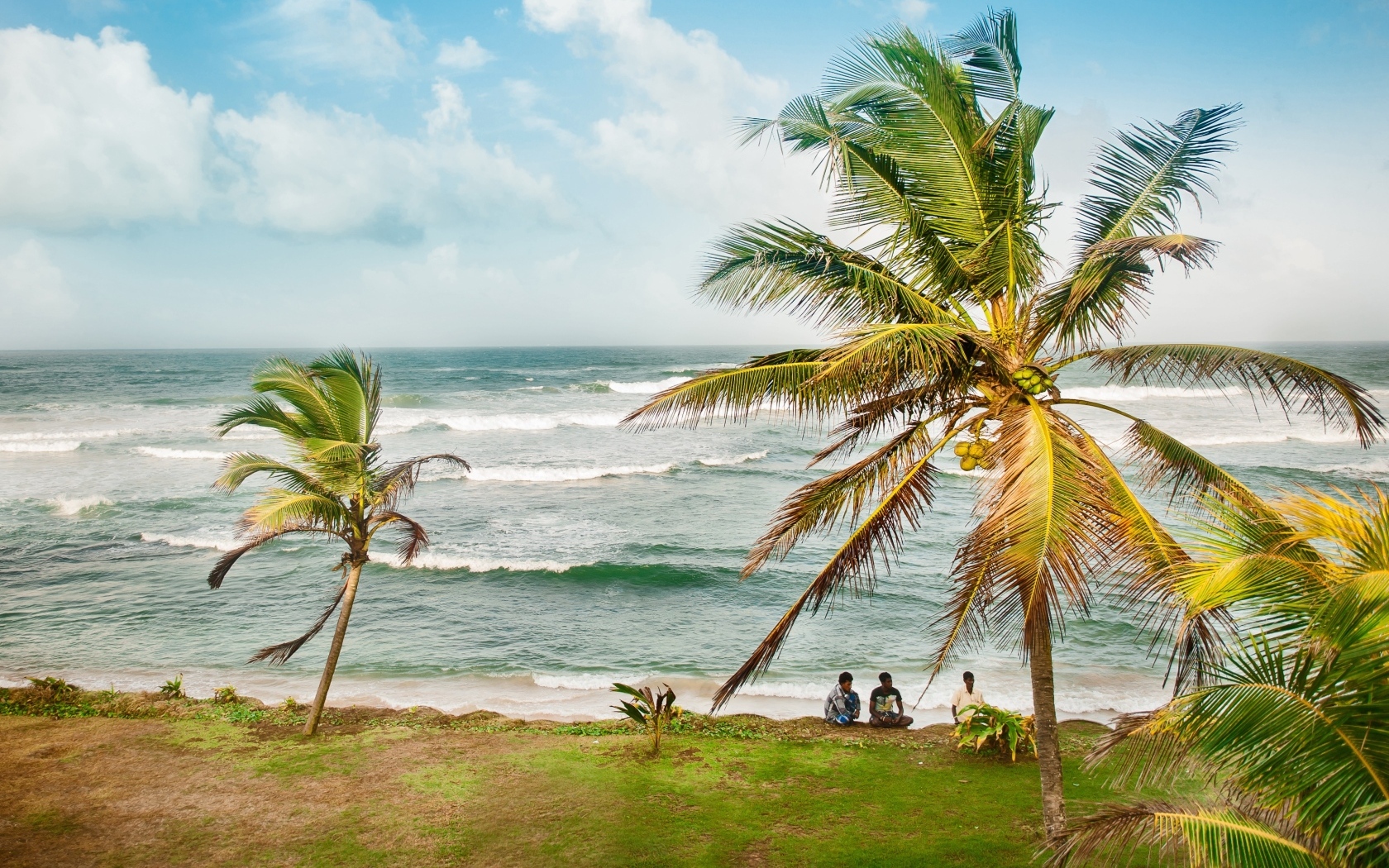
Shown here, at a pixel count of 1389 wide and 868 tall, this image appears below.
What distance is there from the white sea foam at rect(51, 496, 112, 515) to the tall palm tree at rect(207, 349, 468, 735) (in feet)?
60.7

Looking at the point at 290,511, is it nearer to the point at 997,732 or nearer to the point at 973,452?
the point at 973,452

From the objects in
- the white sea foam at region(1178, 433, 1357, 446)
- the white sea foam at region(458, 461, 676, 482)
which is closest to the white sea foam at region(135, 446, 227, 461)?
the white sea foam at region(458, 461, 676, 482)

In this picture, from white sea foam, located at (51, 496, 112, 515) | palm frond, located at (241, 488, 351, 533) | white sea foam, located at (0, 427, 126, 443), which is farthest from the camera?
white sea foam, located at (0, 427, 126, 443)

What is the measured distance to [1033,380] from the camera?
4.71 metres

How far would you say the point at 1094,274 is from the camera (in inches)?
175

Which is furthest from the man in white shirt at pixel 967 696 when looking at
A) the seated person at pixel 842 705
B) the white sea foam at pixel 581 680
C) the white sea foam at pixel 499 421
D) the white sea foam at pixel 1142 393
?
the white sea foam at pixel 1142 393

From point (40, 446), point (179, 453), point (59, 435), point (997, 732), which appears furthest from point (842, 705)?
point (59, 435)

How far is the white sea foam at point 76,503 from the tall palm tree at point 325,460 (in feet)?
60.7

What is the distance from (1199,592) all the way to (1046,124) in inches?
140

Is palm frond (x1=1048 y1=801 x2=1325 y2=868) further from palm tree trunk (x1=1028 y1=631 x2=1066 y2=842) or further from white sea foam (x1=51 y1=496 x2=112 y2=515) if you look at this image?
white sea foam (x1=51 y1=496 x2=112 y2=515)

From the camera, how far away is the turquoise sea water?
39.4ft

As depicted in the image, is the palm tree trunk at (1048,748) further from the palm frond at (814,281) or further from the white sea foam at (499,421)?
the white sea foam at (499,421)

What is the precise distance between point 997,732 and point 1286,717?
18.6 feet

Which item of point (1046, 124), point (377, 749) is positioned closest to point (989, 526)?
point (1046, 124)
